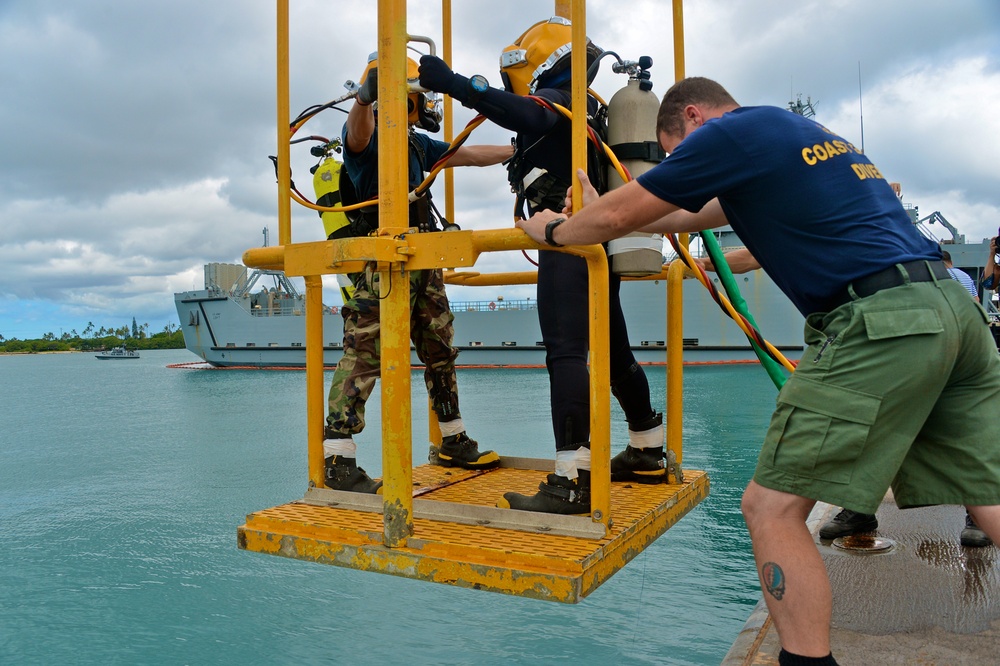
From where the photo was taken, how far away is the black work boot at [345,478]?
2896 millimetres

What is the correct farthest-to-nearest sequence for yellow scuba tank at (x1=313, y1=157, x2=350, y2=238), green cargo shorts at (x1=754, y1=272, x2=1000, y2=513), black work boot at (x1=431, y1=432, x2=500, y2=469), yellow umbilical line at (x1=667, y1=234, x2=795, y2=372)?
1. yellow scuba tank at (x1=313, y1=157, x2=350, y2=238)
2. black work boot at (x1=431, y1=432, x2=500, y2=469)
3. yellow umbilical line at (x1=667, y1=234, x2=795, y2=372)
4. green cargo shorts at (x1=754, y1=272, x2=1000, y2=513)

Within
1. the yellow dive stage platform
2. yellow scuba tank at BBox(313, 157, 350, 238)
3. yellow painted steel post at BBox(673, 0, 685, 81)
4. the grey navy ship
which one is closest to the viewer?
the yellow dive stage platform

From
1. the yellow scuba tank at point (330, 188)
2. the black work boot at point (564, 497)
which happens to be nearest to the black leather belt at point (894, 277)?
the black work boot at point (564, 497)

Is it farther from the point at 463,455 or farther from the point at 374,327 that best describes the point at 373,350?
the point at 463,455

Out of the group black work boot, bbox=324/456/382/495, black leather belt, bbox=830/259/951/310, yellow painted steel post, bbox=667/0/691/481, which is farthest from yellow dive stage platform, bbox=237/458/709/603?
black leather belt, bbox=830/259/951/310

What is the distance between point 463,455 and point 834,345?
7.16ft

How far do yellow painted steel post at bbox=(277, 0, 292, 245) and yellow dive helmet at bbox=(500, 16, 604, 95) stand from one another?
883mm

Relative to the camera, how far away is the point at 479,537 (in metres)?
2.19

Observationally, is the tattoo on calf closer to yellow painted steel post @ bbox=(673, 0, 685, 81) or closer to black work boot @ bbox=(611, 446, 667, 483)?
black work boot @ bbox=(611, 446, 667, 483)

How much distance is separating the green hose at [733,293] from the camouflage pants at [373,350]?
1.31m

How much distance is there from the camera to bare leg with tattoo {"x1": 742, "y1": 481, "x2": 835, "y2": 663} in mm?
1537

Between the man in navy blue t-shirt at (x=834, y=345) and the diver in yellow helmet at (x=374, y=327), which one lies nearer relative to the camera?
the man in navy blue t-shirt at (x=834, y=345)

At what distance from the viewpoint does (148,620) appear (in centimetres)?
406

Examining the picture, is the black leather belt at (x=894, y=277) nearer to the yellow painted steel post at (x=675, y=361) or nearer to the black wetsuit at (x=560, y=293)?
the black wetsuit at (x=560, y=293)
